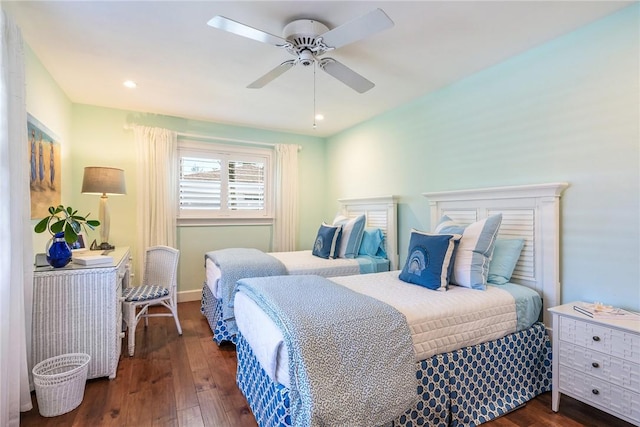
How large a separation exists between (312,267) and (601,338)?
217cm

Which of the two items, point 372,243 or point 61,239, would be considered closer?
point 61,239

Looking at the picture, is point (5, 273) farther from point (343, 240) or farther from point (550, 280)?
point (550, 280)

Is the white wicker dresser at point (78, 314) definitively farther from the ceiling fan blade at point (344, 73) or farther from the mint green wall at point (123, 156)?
the ceiling fan blade at point (344, 73)

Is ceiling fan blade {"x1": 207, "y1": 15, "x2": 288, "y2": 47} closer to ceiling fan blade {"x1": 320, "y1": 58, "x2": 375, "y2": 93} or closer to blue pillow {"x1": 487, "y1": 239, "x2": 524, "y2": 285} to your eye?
ceiling fan blade {"x1": 320, "y1": 58, "x2": 375, "y2": 93}

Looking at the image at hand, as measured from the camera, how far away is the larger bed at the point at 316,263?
2830 mm

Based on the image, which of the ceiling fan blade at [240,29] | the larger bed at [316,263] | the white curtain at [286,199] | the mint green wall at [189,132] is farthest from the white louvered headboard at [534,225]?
the mint green wall at [189,132]

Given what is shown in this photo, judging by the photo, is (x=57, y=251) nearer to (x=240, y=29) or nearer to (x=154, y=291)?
(x=154, y=291)

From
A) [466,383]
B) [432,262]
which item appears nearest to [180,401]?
[466,383]

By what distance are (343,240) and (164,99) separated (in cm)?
254

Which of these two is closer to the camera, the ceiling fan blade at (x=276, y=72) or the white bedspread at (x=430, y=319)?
the white bedspread at (x=430, y=319)

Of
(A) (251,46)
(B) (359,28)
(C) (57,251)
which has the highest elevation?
(A) (251,46)

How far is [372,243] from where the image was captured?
3.71 meters

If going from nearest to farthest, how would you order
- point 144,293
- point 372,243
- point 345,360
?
point 345,360
point 144,293
point 372,243

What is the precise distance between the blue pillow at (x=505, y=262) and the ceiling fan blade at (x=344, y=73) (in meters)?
1.65
